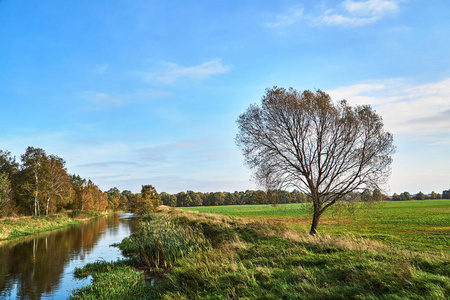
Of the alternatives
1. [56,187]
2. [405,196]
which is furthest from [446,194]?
[56,187]

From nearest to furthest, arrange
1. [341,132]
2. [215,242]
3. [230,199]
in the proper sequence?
[215,242], [341,132], [230,199]

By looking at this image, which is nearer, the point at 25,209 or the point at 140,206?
the point at 25,209

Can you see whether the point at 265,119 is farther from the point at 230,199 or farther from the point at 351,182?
the point at 230,199

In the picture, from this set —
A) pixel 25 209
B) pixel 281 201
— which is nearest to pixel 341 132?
pixel 281 201

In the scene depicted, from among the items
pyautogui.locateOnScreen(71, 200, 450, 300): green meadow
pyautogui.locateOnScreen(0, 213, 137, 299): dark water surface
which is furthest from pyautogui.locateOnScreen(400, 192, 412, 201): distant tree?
pyautogui.locateOnScreen(0, 213, 137, 299): dark water surface

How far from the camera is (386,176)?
58.1 ft

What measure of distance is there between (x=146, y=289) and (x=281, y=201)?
35.7ft

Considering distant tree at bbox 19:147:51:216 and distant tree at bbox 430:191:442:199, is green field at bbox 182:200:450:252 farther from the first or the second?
distant tree at bbox 430:191:442:199

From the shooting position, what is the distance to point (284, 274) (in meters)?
8.59

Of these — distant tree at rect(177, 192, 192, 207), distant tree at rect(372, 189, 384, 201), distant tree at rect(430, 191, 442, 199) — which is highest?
distant tree at rect(372, 189, 384, 201)

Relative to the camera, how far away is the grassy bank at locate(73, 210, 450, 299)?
6.57 m

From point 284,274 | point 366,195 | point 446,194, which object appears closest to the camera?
point 284,274

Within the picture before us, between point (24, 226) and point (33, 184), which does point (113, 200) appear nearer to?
point (33, 184)

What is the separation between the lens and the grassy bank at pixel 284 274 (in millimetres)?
6570
